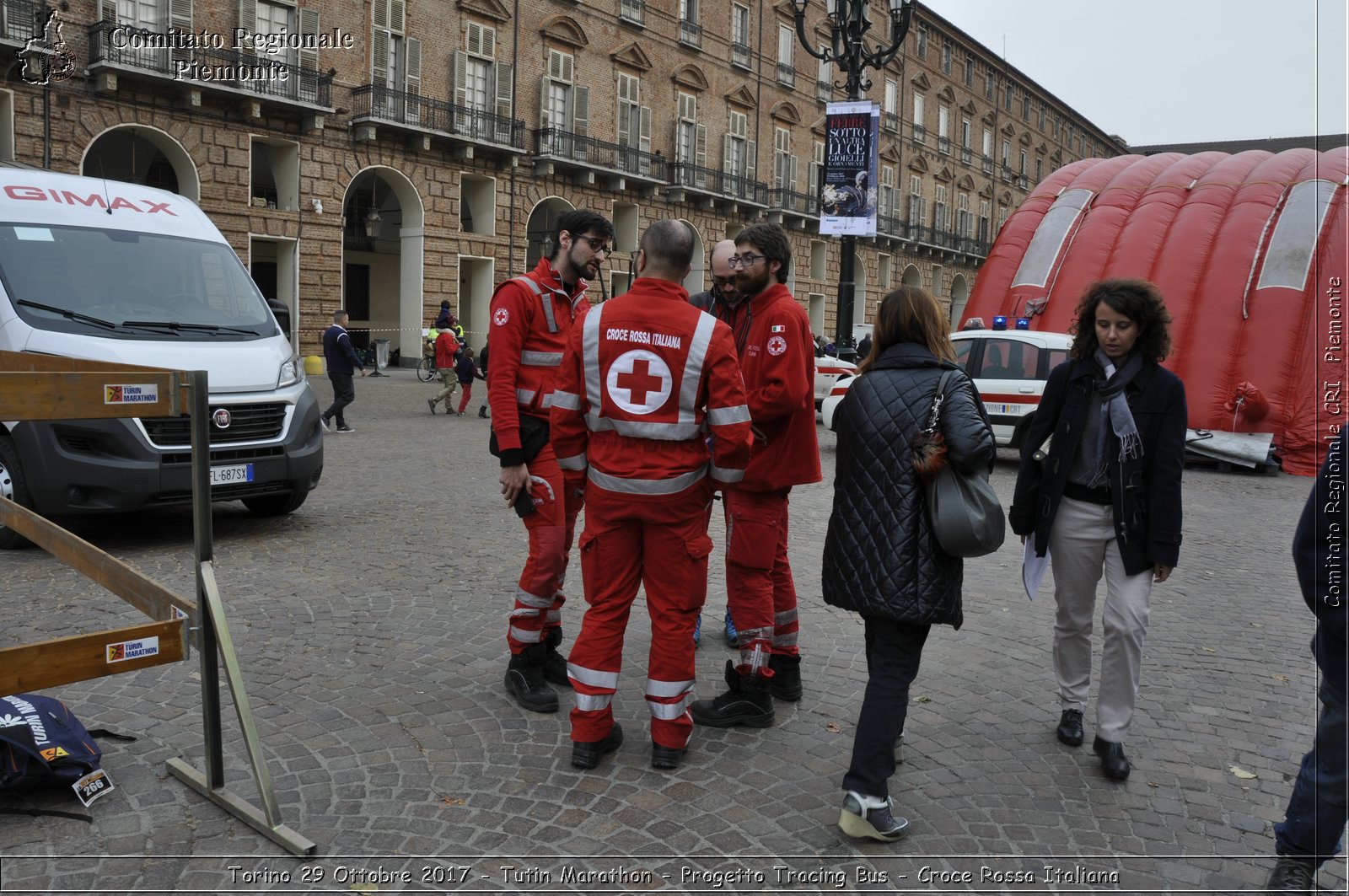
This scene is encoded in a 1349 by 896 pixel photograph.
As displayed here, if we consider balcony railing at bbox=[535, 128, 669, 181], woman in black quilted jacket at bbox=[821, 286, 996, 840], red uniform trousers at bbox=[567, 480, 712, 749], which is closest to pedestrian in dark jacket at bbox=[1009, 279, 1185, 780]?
woman in black quilted jacket at bbox=[821, 286, 996, 840]

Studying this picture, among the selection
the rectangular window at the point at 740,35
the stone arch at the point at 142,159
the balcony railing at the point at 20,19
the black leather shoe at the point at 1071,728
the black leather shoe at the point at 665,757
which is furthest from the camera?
the rectangular window at the point at 740,35

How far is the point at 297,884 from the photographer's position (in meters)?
2.96

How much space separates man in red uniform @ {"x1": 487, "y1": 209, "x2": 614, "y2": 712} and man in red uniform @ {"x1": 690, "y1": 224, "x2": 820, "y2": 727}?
665 mm

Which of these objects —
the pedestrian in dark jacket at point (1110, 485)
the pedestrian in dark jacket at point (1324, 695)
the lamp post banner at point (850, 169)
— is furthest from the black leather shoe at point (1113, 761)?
the lamp post banner at point (850, 169)

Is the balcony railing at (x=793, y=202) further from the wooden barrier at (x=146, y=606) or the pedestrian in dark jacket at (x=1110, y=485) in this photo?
the wooden barrier at (x=146, y=606)

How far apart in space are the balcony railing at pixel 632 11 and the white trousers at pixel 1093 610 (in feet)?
111

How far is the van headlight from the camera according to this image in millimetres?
7715

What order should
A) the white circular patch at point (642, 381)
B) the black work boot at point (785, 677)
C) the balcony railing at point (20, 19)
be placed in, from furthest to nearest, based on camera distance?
the balcony railing at point (20, 19), the black work boot at point (785, 677), the white circular patch at point (642, 381)

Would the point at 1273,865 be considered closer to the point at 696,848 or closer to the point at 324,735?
the point at 696,848

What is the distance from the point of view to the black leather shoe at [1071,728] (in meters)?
4.14

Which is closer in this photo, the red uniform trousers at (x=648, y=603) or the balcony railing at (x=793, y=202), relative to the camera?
the red uniform trousers at (x=648, y=603)

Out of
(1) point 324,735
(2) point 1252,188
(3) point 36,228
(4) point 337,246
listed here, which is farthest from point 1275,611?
(4) point 337,246

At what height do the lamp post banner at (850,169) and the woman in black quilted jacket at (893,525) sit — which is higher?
the lamp post banner at (850,169)

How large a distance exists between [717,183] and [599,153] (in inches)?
236
